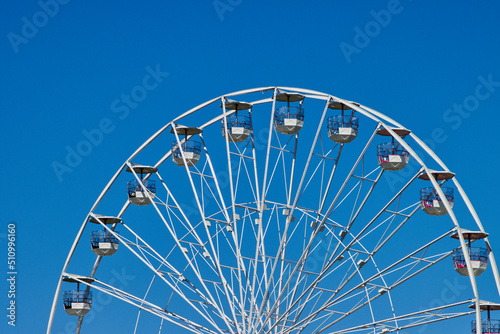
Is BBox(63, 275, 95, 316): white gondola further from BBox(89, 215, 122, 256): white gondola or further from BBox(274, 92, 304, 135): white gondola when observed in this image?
BBox(274, 92, 304, 135): white gondola

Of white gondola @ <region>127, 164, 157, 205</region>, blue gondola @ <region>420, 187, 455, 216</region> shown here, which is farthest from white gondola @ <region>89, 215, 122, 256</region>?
blue gondola @ <region>420, 187, 455, 216</region>

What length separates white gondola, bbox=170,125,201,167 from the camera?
175 ft

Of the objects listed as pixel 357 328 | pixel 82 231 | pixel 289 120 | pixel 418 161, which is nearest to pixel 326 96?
pixel 289 120

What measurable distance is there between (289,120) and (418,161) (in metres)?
6.41

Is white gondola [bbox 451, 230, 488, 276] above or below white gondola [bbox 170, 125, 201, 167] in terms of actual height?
below

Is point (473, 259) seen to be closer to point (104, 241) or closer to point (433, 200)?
point (433, 200)

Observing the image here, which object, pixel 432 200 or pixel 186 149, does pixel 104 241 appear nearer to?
pixel 186 149

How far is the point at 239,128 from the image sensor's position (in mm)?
52188

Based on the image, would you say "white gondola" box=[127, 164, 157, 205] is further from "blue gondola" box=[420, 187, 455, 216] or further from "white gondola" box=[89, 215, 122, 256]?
"blue gondola" box=[420, 187, 455, 216]

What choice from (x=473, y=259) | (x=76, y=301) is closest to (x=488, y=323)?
(x=473, y=259)

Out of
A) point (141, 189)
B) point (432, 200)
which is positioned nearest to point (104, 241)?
point (141, 189)

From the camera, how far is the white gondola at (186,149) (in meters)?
53.2

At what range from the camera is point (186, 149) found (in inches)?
2114

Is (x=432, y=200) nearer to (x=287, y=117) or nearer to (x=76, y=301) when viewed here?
(x=287, y=117)
